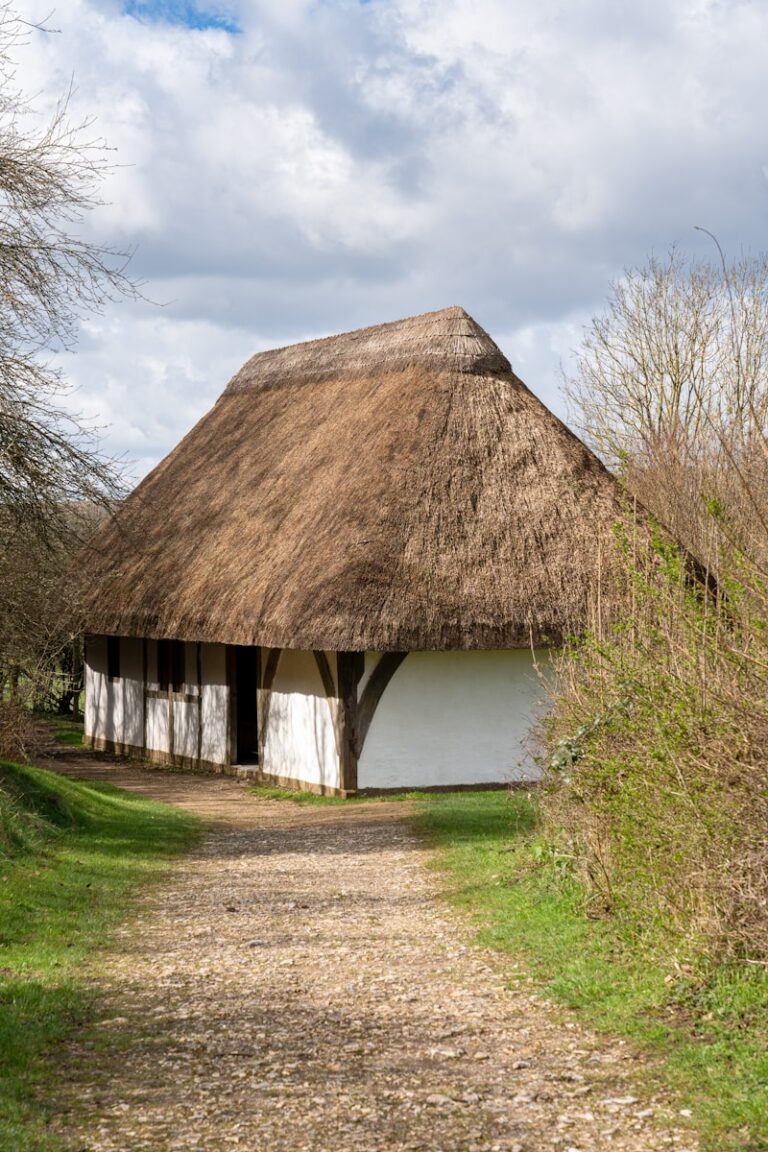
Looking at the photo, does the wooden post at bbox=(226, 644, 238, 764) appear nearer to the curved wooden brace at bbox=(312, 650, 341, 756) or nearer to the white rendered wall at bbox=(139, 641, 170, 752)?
the white rendered wall at bbox=(139, 641, 170, 752)

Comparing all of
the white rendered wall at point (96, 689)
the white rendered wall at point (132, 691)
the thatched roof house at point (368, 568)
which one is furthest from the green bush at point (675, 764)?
the white rendered wall at point (96, 689)

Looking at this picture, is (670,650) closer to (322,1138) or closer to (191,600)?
(322,1138)

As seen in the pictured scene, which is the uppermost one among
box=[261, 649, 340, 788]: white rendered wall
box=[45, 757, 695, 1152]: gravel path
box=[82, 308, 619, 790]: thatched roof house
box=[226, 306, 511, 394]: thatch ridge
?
box=[226, 306, 511, 394]: thatch ridge

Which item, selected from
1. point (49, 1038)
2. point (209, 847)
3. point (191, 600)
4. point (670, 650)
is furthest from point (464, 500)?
point (49, 1038)

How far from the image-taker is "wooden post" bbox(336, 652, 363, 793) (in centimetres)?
1539

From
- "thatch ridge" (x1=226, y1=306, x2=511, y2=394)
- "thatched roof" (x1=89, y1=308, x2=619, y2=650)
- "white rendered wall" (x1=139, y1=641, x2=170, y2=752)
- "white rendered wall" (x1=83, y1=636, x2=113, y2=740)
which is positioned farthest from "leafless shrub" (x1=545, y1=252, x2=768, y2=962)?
"white rendered wall" (x1=83, y1=636, x2=113, y2=740)

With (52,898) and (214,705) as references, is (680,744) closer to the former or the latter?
(52,898)

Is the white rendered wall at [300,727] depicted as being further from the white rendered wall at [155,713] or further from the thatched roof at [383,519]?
the white rendered wall at [155,713]

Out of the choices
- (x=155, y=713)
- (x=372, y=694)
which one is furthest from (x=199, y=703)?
(x=372, y=694)

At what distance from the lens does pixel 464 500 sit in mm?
16203

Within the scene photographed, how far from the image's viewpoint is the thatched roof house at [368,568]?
50.1 ft

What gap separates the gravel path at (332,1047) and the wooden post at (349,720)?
19.3 ft

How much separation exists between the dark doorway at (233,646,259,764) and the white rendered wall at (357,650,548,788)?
3.22 meters

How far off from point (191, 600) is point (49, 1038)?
39.6 ft
